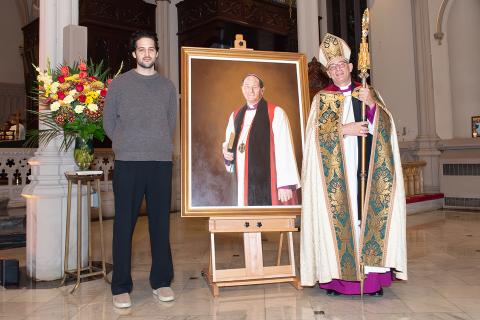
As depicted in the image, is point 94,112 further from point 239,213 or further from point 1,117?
point 1,117

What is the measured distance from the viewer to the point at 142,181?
118 inches

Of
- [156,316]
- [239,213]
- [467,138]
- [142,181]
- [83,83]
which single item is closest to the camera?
[156,316]

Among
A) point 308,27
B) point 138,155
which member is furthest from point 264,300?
point 308,27

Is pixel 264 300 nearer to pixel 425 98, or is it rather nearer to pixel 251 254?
pixel 251 254

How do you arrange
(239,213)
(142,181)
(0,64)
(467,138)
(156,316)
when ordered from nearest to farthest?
(156,316), (142,181), (239,213), (467,138), (0,64)

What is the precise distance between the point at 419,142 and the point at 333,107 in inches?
251

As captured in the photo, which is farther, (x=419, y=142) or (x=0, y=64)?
(x=0, y=64)

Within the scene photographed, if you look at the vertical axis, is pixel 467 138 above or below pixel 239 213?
above

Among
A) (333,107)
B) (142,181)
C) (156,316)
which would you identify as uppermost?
(333,107)

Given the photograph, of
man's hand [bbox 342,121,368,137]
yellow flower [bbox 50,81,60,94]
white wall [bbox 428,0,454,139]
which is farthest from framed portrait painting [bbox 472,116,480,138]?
yellow flower [bbox 50,81,60,94]

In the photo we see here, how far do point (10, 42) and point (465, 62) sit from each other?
1142 centimetres

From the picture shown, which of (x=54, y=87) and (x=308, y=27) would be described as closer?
(x=54, y=87)

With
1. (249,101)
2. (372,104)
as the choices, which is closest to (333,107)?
(372,104)

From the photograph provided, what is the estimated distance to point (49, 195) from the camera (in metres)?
3.72
